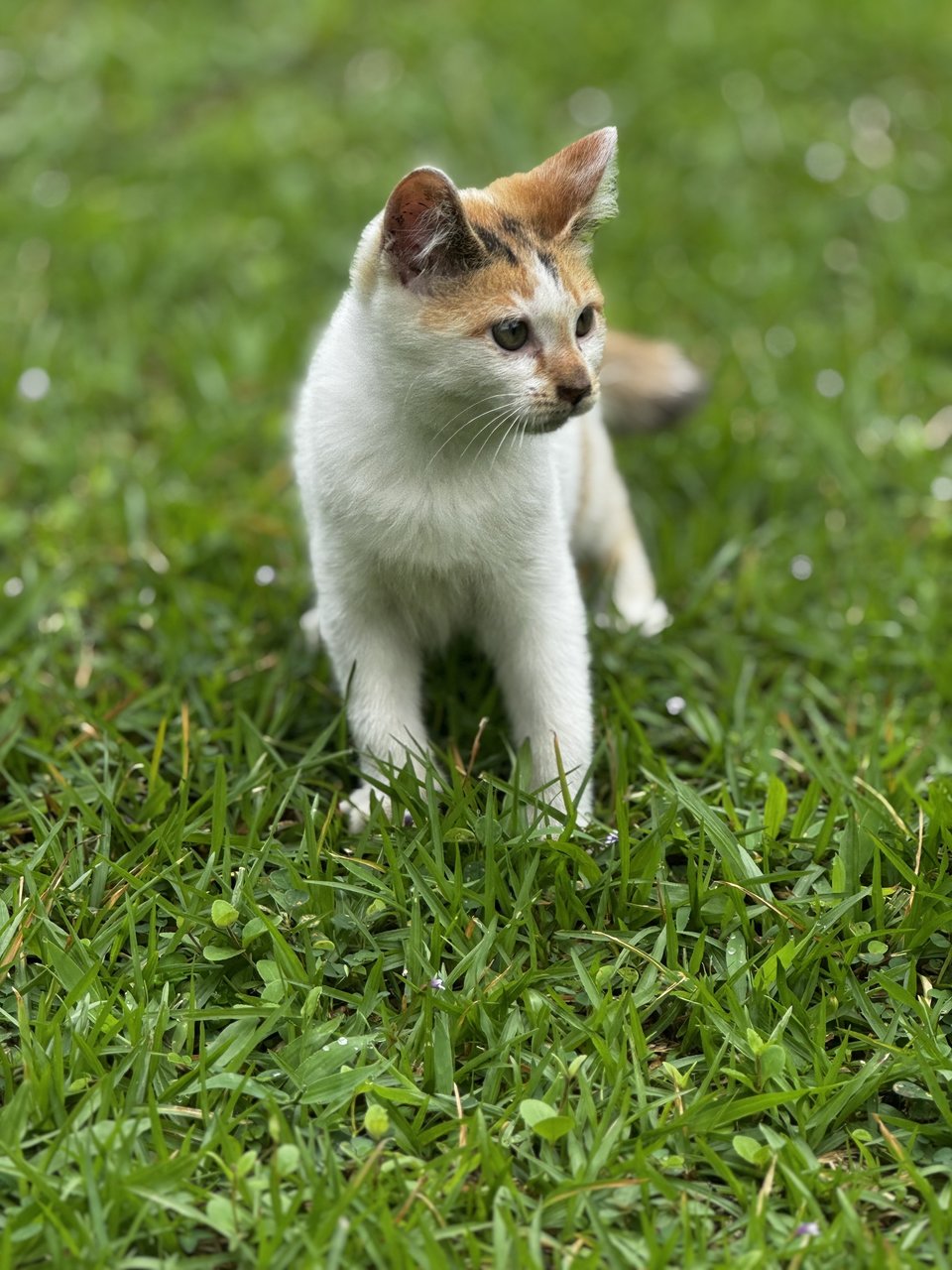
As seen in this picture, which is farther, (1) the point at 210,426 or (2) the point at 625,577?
(1) the point at 210,426

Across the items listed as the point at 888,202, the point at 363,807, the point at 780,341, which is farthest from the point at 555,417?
the point at 888,202

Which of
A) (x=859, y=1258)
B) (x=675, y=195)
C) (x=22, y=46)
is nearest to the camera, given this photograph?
(x=859, y=1258)

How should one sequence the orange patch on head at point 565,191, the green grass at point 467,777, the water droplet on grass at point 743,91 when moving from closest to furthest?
the green grass at point 467,777
the orange patch on head at point 565,191
the water droplet on grass at point 743,91

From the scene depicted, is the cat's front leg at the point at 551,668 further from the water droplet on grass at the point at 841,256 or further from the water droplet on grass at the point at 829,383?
the water droplet on grass at the point at 841,256

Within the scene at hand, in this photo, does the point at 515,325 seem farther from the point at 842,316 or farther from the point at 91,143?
the point at 91,143

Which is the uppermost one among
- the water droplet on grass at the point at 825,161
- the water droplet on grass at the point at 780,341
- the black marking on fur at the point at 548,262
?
the black marking on fur at the point at 548,262

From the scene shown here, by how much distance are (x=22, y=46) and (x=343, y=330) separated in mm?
4809

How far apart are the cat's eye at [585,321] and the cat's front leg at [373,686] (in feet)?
2.68

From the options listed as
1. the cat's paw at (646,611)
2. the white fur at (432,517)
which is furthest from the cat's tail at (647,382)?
the white fur at (432,517)

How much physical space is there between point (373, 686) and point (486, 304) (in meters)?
1.01

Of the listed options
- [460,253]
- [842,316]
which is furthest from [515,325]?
[842,316]

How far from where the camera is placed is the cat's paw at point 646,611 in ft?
13.4

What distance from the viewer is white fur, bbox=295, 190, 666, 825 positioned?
2.89 meters

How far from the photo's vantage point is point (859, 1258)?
2314mm
